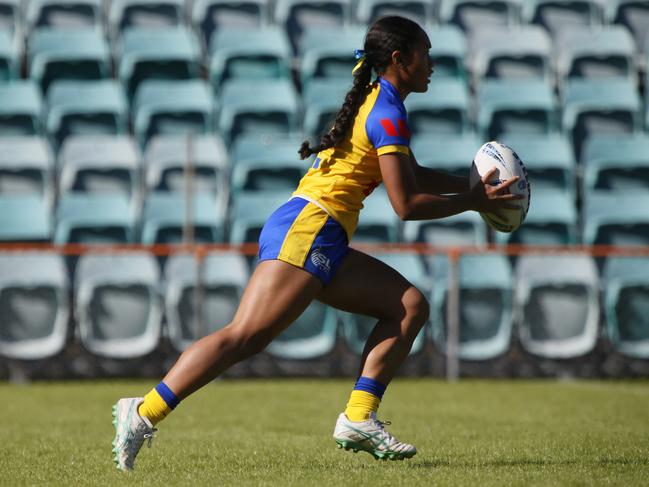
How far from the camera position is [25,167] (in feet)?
38.8

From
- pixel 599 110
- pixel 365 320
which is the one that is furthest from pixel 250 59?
pixel 365 320

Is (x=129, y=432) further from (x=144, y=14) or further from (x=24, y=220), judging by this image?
(x=144, y=14)

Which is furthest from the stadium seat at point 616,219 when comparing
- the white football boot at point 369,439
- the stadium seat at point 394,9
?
the white football boot at point 369,439

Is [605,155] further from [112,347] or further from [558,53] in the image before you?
[112,347]

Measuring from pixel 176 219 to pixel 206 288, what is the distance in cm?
103

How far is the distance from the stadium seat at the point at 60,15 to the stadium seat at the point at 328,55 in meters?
2.68

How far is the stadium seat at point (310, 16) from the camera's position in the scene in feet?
48.5

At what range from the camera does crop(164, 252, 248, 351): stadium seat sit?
10.6m

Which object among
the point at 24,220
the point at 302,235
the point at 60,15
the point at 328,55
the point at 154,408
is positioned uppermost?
the point at 60,15

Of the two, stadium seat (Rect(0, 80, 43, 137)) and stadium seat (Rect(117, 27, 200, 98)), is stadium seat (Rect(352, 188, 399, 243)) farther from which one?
stadium seat (Rect(0, 80, 43, 137))

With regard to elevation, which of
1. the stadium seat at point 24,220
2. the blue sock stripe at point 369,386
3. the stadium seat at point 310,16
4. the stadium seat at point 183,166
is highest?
the stadium seat at point 310,16

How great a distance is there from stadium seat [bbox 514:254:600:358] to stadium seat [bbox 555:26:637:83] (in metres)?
3.91

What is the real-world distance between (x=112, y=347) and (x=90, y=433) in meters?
3.46

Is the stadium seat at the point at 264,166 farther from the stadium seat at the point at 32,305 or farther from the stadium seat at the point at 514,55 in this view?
the stadium seat at the point at 514,55
